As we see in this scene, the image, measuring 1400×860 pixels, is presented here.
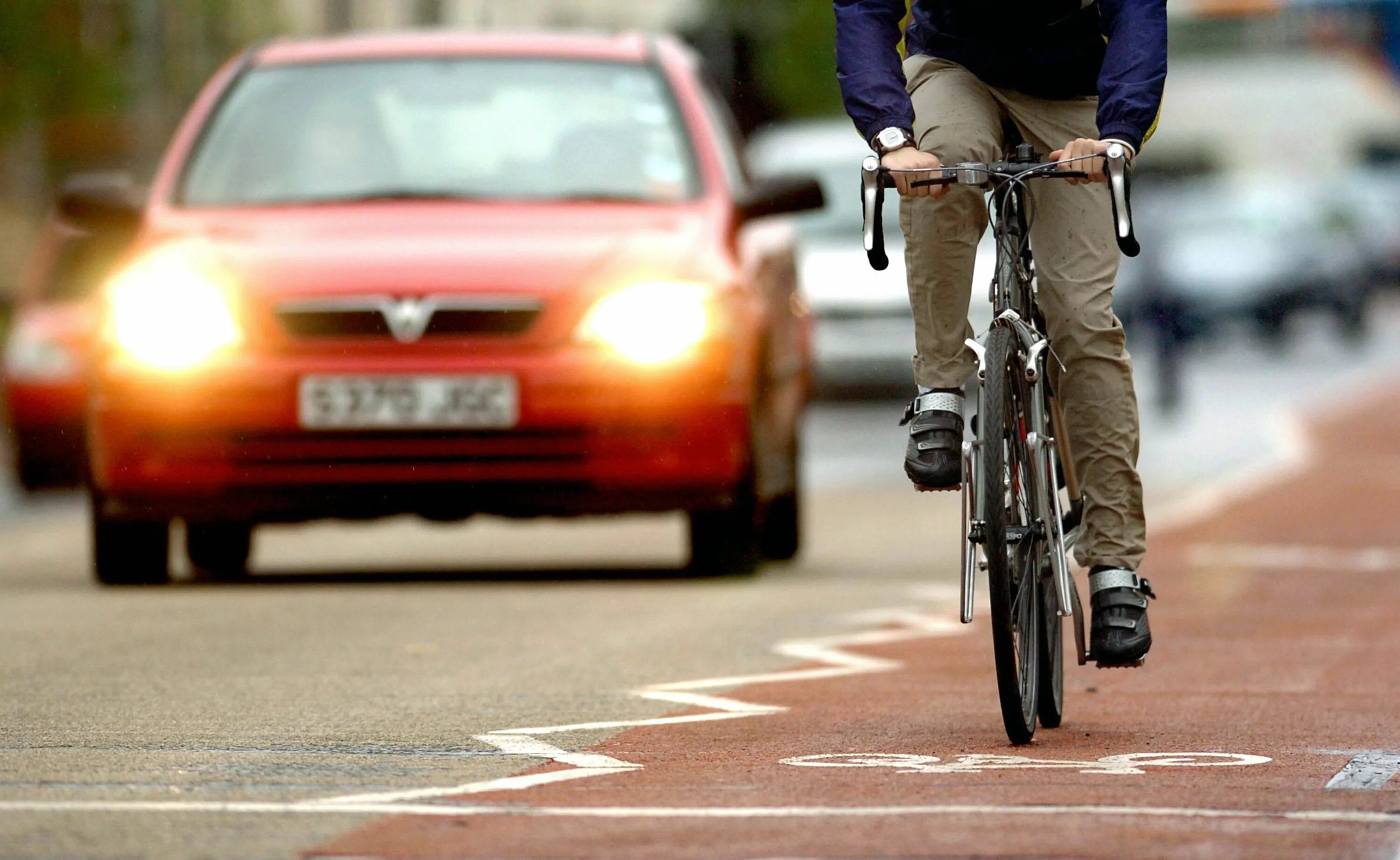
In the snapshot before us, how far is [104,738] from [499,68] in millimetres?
5361

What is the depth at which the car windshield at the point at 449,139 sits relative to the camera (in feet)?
37.1

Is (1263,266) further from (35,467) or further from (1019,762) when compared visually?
(1019,762)

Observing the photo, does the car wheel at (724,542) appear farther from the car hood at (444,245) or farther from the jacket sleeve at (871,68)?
the jacket sleeve at (871,68)

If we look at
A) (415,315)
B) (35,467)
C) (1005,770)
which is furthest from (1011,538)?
(35,467)

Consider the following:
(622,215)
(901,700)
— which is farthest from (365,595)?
(901,700)

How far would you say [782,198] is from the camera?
11102 millimetres

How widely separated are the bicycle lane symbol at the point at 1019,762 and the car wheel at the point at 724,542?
4.47 metres

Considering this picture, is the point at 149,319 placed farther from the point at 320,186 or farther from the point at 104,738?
the point at 104,738

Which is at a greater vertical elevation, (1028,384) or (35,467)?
(1028,384)

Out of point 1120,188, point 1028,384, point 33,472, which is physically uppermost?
point 1120,188

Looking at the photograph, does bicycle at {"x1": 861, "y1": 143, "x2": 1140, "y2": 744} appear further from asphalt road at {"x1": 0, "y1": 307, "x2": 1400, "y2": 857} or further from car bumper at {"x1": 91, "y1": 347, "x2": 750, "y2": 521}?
car bumper at {"x1": 91, "y1": 347, "x2": 750, "y2": 521}

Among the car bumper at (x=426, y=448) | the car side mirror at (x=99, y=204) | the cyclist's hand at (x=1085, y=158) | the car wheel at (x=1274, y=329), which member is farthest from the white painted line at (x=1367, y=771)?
the car wheel at (x=1274, y=329)

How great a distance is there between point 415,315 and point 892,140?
398 cm

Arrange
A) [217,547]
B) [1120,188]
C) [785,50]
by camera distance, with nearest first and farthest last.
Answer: [1120,188] → [217,547] → [785,50]
